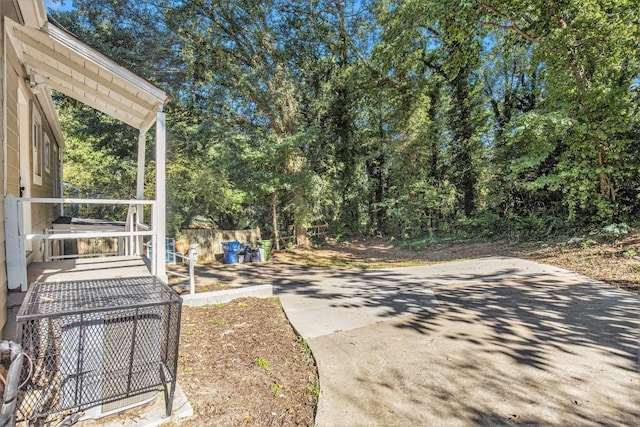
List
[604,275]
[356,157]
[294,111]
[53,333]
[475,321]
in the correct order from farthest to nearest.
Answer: [356,157] < [294,111] < [604,275] < [475,321] < [53,333]

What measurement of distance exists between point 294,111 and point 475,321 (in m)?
10.8

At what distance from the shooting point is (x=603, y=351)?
11.3ft

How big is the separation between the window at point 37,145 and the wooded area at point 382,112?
5143 millimetres

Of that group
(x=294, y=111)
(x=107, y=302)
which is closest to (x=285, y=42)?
(x=294, y=111)

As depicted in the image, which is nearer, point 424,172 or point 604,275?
point 604,275

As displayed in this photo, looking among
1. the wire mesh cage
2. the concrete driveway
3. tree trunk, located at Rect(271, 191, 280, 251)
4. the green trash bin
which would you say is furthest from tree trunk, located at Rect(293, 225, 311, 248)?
the wire mesh cage

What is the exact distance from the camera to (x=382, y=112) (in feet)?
53.9

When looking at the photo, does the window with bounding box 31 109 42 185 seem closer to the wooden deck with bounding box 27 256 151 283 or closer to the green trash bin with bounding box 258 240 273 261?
the wooden deck with bounding box 27 256 151 283

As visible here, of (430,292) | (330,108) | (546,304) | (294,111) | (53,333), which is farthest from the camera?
(330,108)

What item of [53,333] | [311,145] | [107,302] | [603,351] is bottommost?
[603,351]

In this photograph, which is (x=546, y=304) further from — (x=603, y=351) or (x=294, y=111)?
(x=294, y=111)

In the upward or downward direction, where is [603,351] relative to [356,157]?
downward

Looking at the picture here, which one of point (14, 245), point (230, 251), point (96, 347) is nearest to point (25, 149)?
point (14, 245)

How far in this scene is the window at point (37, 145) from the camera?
5.32 metres
